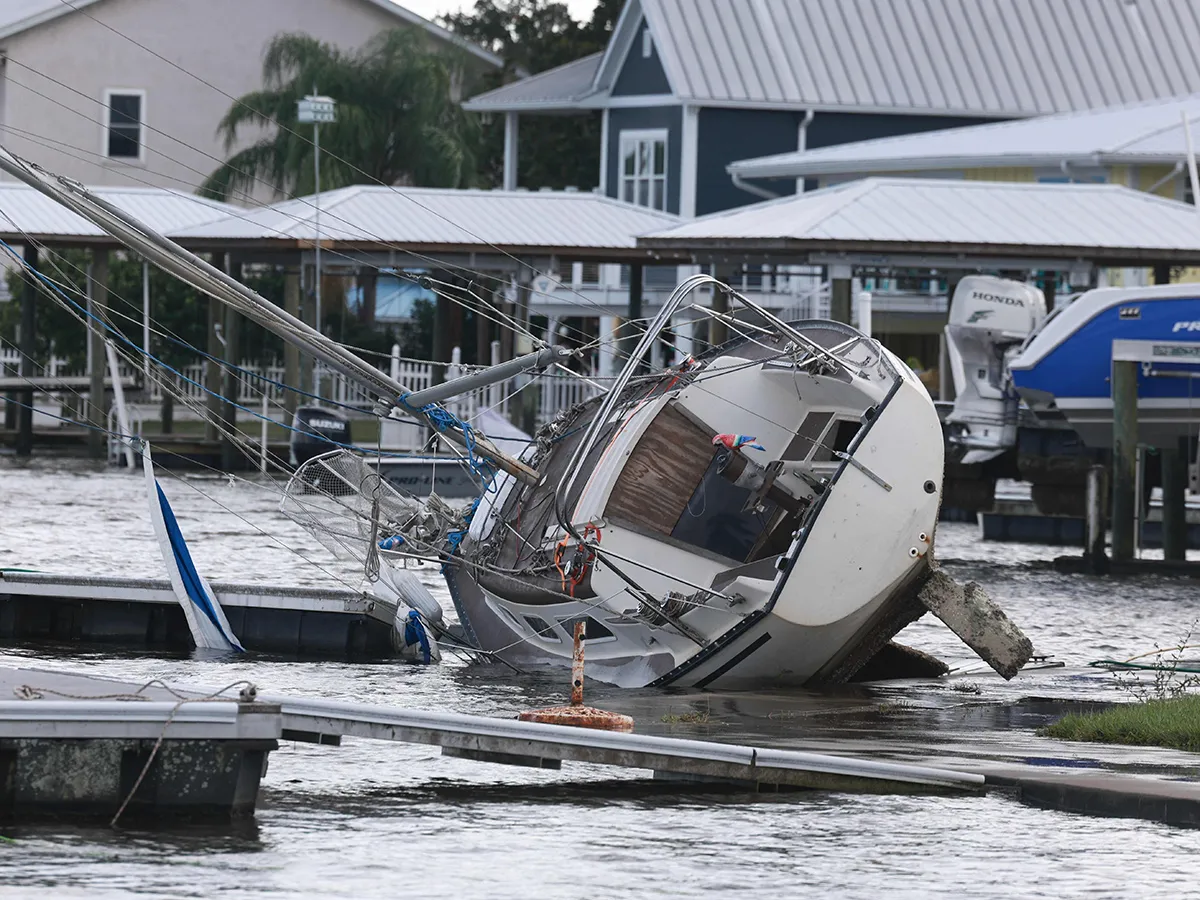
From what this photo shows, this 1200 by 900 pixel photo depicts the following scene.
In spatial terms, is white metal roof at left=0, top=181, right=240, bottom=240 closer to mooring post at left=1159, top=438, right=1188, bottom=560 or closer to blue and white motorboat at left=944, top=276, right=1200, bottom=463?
blue and white motorboat at left=944, top=276, right=1200, bottom=463

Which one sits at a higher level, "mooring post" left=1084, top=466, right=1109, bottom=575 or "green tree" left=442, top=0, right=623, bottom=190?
"green tree" left=442, top=0, right=623, bottom=190

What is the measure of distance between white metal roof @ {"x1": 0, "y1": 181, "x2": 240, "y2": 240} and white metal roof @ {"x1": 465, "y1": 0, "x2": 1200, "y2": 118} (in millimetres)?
9800

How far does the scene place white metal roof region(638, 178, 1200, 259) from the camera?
115 ft

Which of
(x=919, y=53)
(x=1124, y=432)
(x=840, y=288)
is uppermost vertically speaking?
(x=919, y=53)

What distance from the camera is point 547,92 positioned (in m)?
55.6

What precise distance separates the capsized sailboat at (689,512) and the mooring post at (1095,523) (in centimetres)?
905

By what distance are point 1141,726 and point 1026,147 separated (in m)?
29.4

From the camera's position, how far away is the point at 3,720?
12.0m

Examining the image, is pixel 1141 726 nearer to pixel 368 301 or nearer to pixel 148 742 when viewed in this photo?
pixel 148 742

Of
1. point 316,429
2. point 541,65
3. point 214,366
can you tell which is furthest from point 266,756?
point 541,65

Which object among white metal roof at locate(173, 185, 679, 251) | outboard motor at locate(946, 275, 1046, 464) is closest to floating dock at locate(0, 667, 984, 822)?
outboard motor at locate(946, 275, 1046, 464)

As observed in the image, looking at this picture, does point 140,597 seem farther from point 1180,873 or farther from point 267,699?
point 1180,873

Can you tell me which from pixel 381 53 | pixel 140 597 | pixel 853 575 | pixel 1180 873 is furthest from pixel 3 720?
pixel 381 53

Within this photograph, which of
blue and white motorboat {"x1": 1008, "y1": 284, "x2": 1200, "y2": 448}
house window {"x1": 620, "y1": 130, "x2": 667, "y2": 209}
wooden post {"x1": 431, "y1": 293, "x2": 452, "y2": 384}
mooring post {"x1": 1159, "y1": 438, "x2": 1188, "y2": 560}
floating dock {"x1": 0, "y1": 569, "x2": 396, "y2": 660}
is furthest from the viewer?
house window {"x1": 620, "y1": 130, "x2": 667, "y2": 209}
